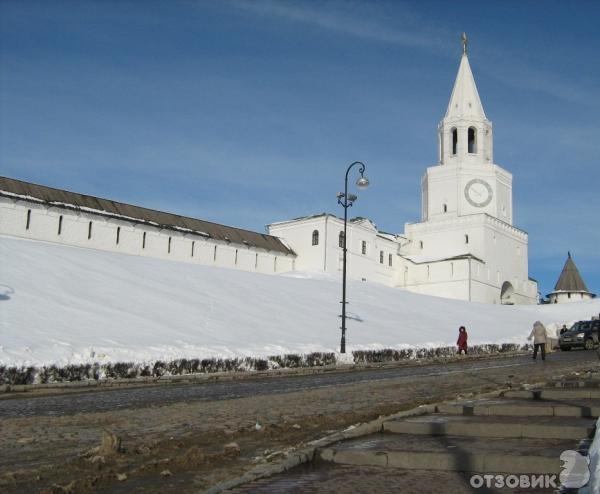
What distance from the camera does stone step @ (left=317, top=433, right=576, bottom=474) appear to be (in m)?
6.16

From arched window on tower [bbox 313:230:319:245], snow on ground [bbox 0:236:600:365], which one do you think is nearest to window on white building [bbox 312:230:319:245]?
arched window on tower [bbox 313:230:319:245]

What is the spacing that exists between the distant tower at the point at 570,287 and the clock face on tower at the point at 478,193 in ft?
66.9

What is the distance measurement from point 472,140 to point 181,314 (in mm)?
53158

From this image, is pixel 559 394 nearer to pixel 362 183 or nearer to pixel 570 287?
pixel 362 183

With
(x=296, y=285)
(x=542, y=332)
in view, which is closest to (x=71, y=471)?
(x=542, y=332)

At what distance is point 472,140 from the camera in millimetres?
Answer: 76562

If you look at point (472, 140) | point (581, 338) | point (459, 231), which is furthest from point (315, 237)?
point (581, 338)

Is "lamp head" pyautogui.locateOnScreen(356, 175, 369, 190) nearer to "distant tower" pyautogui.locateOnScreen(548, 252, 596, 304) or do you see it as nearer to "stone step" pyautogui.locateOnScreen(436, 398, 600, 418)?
"stone step" pyautogui.locateOnScreen(436, 398, 600, 418)

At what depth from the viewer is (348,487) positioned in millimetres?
5746

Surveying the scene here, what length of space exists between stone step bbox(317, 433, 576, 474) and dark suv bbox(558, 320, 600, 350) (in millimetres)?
28542

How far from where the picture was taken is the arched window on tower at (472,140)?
7562 centimetres

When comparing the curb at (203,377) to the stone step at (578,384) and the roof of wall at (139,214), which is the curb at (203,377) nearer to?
the stone step at (578,384)

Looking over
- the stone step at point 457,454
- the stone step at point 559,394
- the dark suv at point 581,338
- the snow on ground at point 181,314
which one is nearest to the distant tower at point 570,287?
the snow on ground at point 181,314

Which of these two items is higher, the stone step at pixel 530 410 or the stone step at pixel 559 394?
A: the stone step at pixel 559 394
